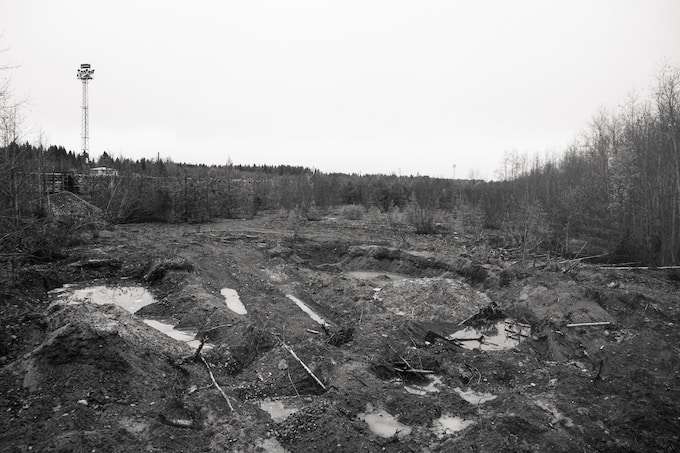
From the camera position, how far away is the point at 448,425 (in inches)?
220

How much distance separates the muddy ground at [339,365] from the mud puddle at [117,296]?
32 centimetres

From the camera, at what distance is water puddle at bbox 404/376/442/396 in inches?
268

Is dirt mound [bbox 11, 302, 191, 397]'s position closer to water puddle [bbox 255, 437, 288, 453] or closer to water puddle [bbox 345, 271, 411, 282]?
water puddle [bbox 255, 437, 288, 453]

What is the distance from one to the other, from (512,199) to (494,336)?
19.7 meters

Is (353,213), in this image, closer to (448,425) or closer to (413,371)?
(413,371)

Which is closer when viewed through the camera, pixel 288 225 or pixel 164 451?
pixel 164 451

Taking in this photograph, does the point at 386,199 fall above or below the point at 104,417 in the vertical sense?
above

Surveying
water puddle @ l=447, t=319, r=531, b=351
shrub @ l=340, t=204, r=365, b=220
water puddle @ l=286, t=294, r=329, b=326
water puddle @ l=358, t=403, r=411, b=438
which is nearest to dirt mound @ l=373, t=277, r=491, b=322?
water puddle @ l=447, t=319, r=531, b=351

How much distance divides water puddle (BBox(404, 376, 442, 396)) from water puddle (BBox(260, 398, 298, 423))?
2204 mm

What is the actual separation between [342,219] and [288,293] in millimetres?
18902

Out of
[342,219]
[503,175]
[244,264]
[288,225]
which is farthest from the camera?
[503,175]

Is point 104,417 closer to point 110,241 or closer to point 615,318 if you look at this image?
point 615,318

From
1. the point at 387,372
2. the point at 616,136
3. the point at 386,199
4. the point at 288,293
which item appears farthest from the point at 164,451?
the point at 386,199

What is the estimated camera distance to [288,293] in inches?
476
